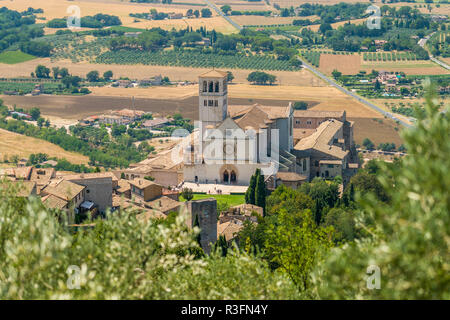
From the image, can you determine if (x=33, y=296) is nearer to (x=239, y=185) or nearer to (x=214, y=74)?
(x=239, y=185)

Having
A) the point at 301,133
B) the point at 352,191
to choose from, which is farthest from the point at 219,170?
the point at 301,133

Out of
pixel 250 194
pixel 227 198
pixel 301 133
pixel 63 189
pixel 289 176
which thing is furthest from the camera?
pixel 301 133

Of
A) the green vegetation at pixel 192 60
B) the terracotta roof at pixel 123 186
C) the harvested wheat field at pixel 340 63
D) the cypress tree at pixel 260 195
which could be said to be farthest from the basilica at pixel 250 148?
the green vegetation at pixel 192 60

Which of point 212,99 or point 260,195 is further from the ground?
point 212,99

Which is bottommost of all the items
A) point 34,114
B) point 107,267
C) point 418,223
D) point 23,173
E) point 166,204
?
point 34,114

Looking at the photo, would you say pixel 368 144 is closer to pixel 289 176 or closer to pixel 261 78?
pixel 289 176
